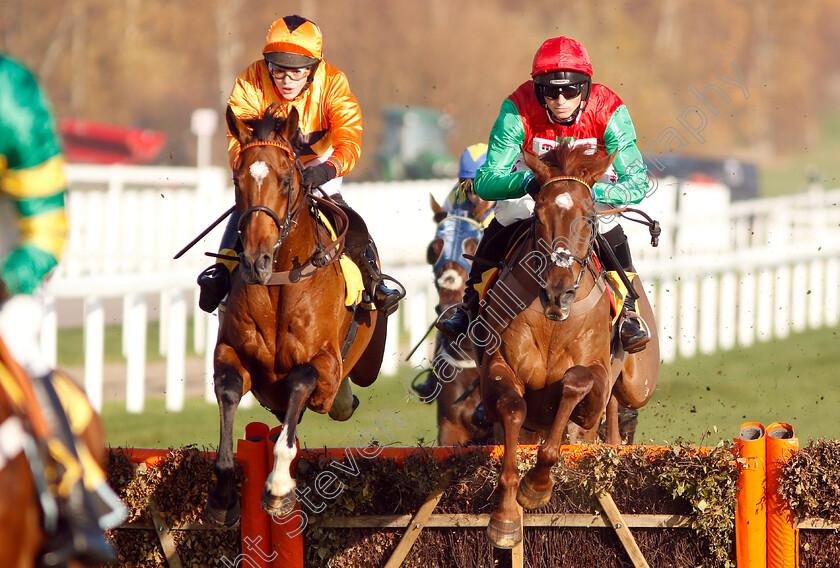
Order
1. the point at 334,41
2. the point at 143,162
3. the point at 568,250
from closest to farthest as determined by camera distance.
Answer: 1. the point at 568,250
2. the point at 143,162
3. the point at 334,41

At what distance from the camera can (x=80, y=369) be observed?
10.3 meters

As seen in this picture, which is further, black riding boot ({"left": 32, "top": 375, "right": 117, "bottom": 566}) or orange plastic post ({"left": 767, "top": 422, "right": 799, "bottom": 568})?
orange plastic post ({"left": 767, "top": 422, "right": 799, "bottom": 568})

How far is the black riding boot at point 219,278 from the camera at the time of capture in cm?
528

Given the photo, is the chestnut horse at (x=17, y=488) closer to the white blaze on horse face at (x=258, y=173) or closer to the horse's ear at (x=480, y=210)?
the white blaze on horse face at (x=258, y=173)

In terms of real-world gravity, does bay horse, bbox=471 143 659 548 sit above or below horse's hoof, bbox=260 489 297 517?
above

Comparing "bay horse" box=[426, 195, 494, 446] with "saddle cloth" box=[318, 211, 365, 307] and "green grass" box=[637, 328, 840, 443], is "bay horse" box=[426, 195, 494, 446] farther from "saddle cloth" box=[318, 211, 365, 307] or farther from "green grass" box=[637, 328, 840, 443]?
"green grass" box=[637, 328, 840, 443]

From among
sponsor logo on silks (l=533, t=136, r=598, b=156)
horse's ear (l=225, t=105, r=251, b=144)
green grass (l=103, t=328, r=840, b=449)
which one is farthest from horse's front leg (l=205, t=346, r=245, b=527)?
green grass (l=103, t=328, r=840, b=449)

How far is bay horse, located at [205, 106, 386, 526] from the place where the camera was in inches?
181

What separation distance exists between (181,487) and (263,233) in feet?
4.30

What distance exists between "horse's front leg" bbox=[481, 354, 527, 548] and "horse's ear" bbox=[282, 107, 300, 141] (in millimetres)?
1447

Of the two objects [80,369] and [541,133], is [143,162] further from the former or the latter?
[541,133]

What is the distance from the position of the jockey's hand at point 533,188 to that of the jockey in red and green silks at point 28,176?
253 cm

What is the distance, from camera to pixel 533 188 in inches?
189

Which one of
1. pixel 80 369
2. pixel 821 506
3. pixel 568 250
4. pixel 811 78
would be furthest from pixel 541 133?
pixel 811 78
